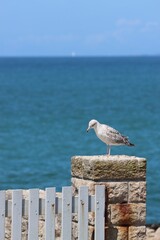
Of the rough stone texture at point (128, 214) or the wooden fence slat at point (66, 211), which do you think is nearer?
the wooden fence slat at point (66, 211)

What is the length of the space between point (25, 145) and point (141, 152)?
5728 mm

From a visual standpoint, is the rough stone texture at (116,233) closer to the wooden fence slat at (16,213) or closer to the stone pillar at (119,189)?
the stone pillar at (119,189)

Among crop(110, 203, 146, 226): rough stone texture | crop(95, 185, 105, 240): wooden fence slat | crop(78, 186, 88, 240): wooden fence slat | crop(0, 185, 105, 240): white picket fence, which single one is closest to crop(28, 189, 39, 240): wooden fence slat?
crop(0, 185, 105, 240): white picket fence

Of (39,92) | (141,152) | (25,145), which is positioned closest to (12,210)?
(141,152)

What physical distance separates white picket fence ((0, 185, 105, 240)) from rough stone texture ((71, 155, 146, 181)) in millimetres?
221

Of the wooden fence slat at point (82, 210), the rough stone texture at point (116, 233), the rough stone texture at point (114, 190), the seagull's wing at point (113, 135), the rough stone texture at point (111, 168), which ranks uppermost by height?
the seagull's wing at point (113, 135)

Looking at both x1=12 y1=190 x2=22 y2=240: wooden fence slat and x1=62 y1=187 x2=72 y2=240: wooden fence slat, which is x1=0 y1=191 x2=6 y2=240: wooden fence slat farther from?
x1=62 y1=187 x2=72 y2=240: wooden fence slat

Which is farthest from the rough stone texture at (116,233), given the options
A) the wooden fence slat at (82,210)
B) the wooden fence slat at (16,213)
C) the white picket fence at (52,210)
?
the wooden fence slat at (16,213)

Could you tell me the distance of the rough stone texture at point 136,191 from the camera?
373 inches

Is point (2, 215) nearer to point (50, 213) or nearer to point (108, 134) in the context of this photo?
point (50, 213)

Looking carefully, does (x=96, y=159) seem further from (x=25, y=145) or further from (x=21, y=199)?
(x=25, y=145)

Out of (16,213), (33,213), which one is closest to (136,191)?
(33,213)

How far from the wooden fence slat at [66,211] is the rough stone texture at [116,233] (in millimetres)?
555

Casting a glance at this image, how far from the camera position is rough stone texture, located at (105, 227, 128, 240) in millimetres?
9414
